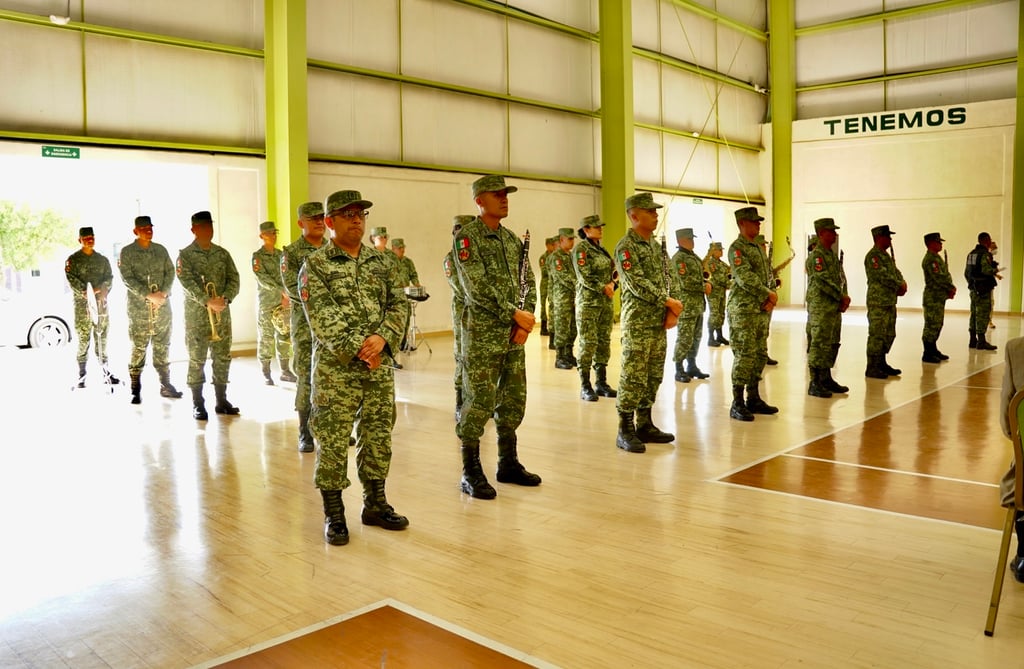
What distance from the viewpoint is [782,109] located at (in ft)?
77.6

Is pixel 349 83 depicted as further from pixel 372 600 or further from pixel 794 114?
pixel 794 114

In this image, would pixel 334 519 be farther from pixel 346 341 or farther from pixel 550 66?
pixel 550 66

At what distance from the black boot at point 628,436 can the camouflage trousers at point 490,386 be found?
1.38 meters

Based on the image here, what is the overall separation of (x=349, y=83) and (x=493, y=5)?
4.00m

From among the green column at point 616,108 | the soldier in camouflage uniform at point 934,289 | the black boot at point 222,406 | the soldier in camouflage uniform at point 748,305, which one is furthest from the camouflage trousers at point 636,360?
the green column at point 616,108

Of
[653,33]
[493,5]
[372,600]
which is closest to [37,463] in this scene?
[372,600]

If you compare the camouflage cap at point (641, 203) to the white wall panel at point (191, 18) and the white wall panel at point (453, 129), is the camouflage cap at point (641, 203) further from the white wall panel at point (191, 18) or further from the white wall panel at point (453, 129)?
the white wall panel at point (453, 129)

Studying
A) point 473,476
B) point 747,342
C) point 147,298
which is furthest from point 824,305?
point 147,298

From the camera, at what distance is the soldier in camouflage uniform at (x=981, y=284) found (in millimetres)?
12234

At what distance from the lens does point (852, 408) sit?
8.35m

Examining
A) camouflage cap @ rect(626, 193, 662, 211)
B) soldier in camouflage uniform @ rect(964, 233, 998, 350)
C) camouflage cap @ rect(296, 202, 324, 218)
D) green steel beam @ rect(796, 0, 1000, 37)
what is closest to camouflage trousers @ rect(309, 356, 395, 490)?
camouflage cap @ rect(296, 202, 324, 218)

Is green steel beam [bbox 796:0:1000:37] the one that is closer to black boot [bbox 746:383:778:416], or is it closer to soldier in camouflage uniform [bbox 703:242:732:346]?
soldier in camouflage uniform [bbox 703:242:732:346]

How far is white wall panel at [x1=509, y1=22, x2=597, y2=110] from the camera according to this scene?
1766 cm

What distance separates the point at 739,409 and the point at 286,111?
8426mm
